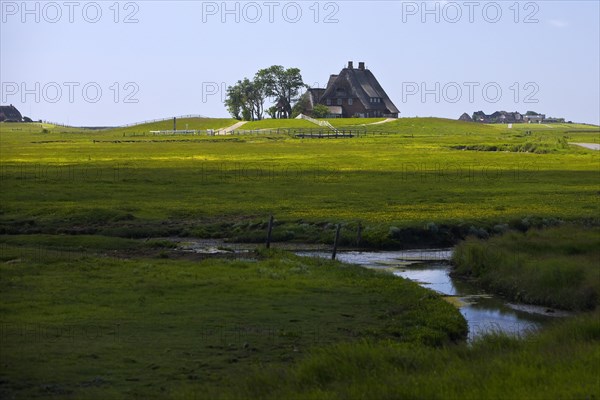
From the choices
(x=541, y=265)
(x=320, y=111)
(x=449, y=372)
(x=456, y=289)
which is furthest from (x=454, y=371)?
(x=320, y=111)

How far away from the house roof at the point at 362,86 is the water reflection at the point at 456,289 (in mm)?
144605

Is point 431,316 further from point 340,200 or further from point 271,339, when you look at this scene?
point 340,200

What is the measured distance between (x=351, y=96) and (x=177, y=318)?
16297 cm

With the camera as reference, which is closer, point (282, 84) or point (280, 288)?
point (280, 288)

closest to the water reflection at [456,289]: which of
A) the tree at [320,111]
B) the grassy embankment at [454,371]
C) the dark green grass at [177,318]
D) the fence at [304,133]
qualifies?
the dark green grass at [177,318]

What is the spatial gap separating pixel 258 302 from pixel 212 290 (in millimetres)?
1887

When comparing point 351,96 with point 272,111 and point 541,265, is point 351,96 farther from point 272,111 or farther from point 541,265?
point 541,265

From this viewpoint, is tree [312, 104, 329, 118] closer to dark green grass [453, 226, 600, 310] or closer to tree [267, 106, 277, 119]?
tree [267, 106, 277, 119]

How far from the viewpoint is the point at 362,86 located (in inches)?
7269

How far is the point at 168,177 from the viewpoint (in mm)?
66250

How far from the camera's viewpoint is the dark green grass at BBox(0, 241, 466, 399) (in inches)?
688

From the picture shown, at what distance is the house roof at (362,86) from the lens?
181875mm

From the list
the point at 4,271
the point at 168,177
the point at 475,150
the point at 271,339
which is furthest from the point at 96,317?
the point at 475,150

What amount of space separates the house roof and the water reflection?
144605 millimetres
